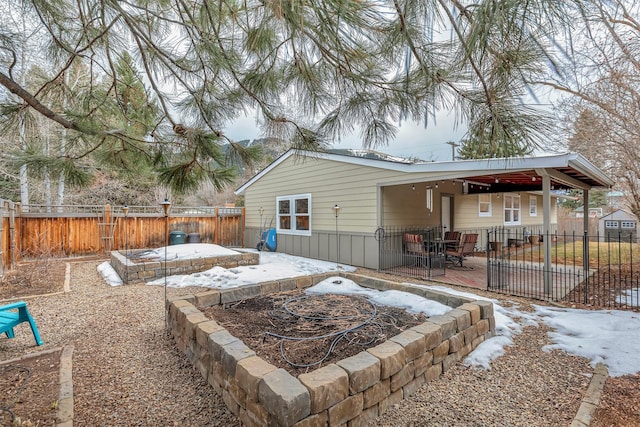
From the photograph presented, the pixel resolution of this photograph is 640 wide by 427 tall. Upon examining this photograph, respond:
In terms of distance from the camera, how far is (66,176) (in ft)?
10.2

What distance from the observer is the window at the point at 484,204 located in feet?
37.9

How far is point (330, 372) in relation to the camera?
206 centimetres

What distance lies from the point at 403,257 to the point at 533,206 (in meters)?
10.4

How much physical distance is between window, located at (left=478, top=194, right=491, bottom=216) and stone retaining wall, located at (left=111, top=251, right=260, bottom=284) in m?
8.56

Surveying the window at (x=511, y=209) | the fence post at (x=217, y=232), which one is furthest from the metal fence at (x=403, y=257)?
the fence post at (x=217, y=232)

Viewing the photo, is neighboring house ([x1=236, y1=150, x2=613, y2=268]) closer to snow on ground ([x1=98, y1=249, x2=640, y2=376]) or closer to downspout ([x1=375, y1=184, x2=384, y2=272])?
downspout ([x1=375, y1=184, x2=384, y2=272])

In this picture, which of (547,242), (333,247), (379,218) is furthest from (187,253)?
(547,242)

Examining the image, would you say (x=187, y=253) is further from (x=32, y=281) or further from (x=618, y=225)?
(x=618, y=225)

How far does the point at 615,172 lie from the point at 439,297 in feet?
28.6

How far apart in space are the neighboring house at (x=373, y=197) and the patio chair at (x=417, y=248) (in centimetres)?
57

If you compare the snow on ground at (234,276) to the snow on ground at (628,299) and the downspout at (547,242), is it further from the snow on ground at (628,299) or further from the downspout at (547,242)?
the snow on ground at (628,299)

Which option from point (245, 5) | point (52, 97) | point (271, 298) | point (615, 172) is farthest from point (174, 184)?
point (615, 172)

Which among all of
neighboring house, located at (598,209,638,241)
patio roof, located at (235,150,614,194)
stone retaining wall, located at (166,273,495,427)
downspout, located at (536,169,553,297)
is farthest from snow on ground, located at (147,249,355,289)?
neighboring house, located at (598,209,638,241)

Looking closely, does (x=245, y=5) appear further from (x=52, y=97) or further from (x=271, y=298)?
(x=271, y=298)
